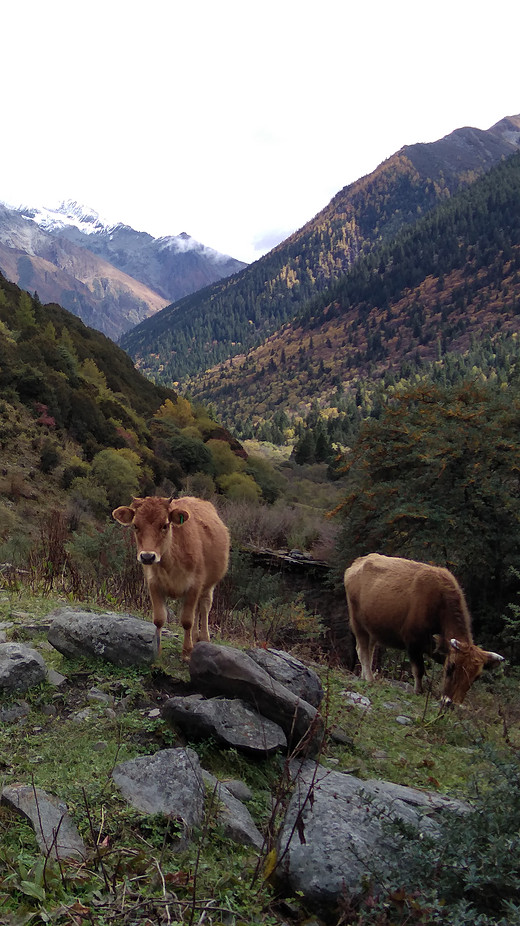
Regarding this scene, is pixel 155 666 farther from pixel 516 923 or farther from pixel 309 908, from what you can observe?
pixel 516 923

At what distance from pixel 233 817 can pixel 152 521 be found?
2.72m

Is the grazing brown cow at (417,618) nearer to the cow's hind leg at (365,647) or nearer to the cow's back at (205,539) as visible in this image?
the cow's hind leg at (365,647)

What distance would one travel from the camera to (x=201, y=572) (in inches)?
241

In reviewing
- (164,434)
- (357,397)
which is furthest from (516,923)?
(357,397)

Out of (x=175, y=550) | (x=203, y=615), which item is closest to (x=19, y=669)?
(x=175, y=550)

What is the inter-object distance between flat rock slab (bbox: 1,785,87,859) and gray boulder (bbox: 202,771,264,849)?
0.77m

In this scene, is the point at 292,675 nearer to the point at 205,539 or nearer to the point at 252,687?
the point at 252,687

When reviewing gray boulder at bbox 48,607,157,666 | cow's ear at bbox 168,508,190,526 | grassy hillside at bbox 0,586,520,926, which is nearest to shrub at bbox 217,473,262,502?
cow's ear at bbox 168,508,190,526

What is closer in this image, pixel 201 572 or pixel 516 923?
pixel 516 923

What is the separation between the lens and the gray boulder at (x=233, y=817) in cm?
324

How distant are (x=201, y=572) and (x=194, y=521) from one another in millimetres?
582

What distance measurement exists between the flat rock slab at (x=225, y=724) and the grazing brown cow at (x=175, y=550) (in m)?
1.35

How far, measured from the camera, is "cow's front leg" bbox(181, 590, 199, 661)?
5836 millimetres

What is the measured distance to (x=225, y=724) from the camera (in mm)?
4238
